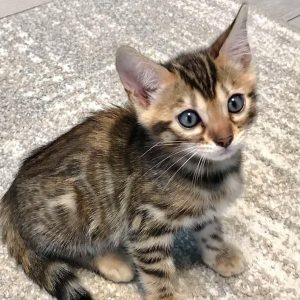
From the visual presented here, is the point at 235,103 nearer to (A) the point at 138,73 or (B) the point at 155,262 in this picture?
(A) the point at 138,73

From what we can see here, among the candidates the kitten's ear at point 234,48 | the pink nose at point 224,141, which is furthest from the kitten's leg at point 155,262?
the kitten's ear at point 234,48

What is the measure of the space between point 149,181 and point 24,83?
0.81 meters

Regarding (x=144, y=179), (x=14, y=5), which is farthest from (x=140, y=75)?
(x=14, y=5)

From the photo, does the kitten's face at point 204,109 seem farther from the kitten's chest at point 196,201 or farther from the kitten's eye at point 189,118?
the kitten's chest at point 196,201

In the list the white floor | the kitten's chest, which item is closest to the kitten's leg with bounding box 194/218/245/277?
the kitten's chest

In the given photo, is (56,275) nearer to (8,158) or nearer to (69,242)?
(69,242)

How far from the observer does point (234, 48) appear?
107 centimetres

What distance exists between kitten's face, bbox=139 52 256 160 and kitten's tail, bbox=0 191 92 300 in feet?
1.24

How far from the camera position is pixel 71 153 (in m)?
1.17

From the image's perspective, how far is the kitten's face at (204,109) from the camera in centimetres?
100

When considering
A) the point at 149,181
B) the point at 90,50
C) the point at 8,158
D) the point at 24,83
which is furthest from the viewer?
the point at 90,50

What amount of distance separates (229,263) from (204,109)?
428mm

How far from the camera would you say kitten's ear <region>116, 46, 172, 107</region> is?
0.99 meters

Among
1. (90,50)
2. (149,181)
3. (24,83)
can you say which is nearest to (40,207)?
(149,181)
